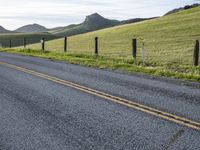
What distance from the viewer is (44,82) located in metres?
10.9

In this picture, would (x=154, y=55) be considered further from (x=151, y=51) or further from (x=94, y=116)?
(x=94, y=116)

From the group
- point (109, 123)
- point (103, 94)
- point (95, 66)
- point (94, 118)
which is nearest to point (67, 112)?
point (94, 118)

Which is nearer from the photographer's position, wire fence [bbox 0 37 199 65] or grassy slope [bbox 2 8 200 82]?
grassy slope [bbox 2 8 200 82]

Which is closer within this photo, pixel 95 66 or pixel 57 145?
pixel 57 145

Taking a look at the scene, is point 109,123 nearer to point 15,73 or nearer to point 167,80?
point 167,80

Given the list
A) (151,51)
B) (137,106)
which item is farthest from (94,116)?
(151,51)

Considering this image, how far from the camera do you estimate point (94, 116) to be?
22.2 feet

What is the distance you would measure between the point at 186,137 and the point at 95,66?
10351 mm

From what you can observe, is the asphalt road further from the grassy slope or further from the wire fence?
the wire fence

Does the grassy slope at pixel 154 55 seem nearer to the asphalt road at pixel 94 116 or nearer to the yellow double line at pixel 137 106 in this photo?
the asphalt road at pixel 94 116

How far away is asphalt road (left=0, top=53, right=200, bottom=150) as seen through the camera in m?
5.37

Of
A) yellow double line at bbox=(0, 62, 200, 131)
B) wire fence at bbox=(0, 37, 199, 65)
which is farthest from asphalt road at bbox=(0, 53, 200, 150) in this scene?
wire fence at bbox=(0, 37, 199, 65)

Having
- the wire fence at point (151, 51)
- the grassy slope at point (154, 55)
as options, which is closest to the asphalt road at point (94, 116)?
the grassy slope at point (154, 55)

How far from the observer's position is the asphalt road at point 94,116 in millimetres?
5371
